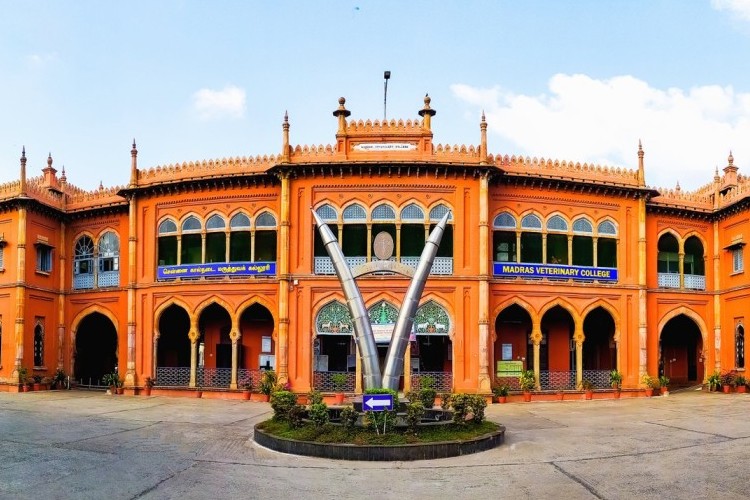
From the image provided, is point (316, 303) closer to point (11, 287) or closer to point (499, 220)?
point (499, 220)

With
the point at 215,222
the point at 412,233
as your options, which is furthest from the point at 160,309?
the point at 412,233

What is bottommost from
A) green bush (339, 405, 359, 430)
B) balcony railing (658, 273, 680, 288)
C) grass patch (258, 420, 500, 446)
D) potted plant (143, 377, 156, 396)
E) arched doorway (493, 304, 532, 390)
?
potted plant (143, 377, 156, 396)

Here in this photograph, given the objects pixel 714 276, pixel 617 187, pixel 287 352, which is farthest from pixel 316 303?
pixel 714 276

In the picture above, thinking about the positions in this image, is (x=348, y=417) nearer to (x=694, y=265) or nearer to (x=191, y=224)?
(x=191, y=224)

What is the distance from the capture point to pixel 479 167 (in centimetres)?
2308

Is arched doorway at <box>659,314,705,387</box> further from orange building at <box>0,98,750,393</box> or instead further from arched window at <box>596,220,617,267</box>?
arched window at <box>596,220,617,267</box>

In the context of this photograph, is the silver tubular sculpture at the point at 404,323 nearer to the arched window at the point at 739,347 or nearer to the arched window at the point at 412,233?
the arched window at the point at 412,233

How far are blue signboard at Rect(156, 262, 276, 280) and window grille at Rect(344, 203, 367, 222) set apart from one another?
9.72 feet

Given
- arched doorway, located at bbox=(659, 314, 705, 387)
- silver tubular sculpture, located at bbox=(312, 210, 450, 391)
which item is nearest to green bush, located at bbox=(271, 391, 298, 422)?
silver tubular sculpture, located at bbox=(312, 210, 450, 391)

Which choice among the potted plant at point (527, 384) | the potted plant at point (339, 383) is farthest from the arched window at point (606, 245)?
the potted plant at point (339, 383)

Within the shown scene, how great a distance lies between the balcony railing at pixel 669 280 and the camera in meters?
26.1

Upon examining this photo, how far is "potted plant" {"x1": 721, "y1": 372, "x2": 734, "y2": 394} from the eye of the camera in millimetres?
25078

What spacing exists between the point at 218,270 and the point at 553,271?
11.5 meters

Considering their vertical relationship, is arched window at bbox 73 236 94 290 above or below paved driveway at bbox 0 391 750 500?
above
